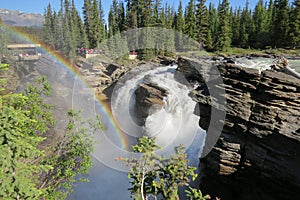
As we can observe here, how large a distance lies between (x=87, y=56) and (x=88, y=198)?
2663cm

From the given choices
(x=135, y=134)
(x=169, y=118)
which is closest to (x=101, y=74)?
(x=135, y=134)

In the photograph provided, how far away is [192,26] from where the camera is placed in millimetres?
39656

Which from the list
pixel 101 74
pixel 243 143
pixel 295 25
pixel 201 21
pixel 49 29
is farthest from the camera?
pixel 49 29

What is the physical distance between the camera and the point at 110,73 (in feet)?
101

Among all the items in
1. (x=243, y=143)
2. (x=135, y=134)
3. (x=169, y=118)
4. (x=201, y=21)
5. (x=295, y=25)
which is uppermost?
(x=201, y=21)

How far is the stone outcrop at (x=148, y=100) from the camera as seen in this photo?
17.7 m

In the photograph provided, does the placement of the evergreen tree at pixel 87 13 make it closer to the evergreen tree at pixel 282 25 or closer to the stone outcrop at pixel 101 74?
the stone outcrop at pixel 101 74

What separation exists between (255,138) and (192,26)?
3402cm

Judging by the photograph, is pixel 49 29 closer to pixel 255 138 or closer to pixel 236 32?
pixel 236 32

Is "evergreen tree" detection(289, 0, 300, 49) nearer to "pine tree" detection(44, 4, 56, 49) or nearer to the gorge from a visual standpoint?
the gorge

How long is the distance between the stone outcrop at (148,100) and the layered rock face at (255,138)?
6.56m

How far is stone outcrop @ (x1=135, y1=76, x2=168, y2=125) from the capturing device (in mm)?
17672

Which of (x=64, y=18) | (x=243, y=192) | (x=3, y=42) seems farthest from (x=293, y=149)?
(x=64, y=18)

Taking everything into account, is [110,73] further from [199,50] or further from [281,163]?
[281,163]
